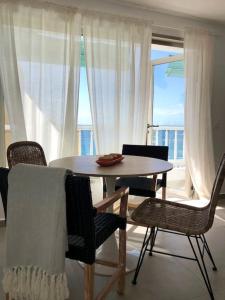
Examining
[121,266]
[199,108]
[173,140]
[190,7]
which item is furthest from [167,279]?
[173,140]

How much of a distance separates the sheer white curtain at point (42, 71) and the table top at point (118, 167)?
29.6 inches

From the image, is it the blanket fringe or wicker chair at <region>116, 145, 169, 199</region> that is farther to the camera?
wicker chair at <region>116, 145, 169, 199</region>

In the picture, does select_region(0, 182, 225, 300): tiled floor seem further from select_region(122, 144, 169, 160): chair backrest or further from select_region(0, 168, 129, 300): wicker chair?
select_region(122, 144, 169, 160): chair backrest

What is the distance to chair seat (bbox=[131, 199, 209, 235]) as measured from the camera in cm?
188

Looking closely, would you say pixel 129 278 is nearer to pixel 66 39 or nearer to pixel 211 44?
pixel 66 39

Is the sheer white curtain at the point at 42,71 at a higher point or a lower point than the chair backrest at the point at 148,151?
higher

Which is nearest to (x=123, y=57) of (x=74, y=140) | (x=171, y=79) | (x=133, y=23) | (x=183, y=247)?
(x=133, y=23)

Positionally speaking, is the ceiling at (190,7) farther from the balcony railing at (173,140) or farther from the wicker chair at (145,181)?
the balcony railing at (173,140)

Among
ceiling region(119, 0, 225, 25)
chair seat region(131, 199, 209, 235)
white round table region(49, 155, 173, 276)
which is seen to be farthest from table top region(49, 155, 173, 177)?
ceiling region(119, 0, 225, 25)

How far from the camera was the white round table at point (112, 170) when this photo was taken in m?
1.90

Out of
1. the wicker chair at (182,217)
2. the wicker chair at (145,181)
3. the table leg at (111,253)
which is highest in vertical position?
the wicker chair at (145,181)

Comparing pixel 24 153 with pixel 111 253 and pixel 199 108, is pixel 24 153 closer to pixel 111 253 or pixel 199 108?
pixel 111 253

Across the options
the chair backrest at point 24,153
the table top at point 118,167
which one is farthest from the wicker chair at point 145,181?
the chair backrest at point 24,153

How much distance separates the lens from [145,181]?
9.80 feet
